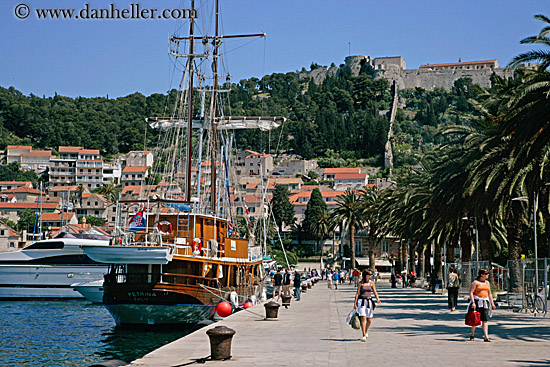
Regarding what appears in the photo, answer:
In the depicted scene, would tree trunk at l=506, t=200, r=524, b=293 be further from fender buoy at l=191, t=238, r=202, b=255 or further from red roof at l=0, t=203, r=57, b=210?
red roof at l=0, t=203, r=57, b=210

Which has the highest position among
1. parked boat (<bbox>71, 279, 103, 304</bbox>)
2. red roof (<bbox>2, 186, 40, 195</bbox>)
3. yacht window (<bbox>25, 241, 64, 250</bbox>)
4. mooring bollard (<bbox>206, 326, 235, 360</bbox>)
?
red roof (<bbox>2, 186, 40, 195</bbox>)

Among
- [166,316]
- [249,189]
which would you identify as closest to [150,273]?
[166,316]

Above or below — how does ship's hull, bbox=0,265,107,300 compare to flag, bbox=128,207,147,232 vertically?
below

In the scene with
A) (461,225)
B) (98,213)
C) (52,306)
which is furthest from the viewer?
(98,213)

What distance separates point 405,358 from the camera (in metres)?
14.2

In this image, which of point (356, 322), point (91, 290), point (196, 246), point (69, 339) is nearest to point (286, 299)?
point (196, 246)

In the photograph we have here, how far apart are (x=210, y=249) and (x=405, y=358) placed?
18.4 metres

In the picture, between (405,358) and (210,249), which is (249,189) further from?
(405,358)

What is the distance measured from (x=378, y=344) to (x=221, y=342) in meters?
4.44

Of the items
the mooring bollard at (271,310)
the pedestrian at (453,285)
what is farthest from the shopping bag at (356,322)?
the pedestrian at (453,285)

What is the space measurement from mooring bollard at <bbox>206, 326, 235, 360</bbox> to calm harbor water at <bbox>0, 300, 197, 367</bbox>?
8.33m

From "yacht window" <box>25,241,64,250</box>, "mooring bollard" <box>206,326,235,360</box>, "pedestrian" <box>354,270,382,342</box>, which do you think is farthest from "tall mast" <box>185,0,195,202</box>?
"yacht window" <box>25,241,64,250</box>

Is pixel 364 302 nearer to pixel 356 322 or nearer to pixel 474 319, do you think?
pixel 356 322

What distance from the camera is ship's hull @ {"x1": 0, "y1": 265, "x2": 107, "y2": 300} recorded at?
173 feet
